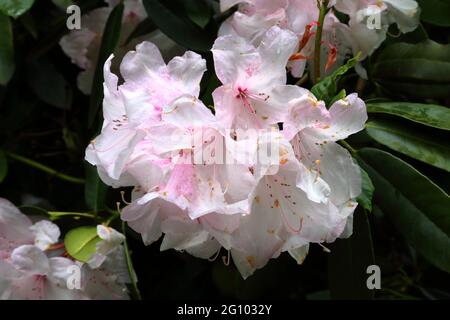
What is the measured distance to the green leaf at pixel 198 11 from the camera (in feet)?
3.13

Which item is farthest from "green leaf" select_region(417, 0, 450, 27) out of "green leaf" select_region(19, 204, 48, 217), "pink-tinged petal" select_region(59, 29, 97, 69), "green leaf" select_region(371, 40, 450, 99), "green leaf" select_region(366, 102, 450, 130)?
"green leaf" select_region(19, 204, 48, 217)

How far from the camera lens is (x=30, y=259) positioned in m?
0.94

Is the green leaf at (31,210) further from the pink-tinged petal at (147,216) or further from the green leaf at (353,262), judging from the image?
the green leaf at (353,262)

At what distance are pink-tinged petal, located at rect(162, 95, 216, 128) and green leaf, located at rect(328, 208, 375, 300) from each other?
12.2 inches

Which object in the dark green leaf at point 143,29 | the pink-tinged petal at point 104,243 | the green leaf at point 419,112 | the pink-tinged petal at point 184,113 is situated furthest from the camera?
the dark green leaf at point 143,29

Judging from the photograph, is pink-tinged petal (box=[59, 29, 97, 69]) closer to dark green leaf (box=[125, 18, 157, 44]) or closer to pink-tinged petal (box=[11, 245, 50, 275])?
dark green leaf (box=[125, 18, 157, 44])

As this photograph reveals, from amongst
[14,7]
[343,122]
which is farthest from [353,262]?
[14,7]

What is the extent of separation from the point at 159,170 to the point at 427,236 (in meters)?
0.34

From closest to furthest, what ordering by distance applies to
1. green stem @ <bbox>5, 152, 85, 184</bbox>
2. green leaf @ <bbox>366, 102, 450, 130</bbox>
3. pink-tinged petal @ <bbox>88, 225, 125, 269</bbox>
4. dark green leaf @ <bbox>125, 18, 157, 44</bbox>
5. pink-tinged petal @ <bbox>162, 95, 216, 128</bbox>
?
pink-tinged petal @ <bbox>162, 95, 216, 128</bbox>
green leaf @ <bbox>366, 102, 450, 130</bbox>
pink-tinged petal @ <bbox>88, 225, 125, 269</bbox>
dark green leaf @ <bbox>125, 18, 157, 44</bbox>
green stem @ <bbox>5, 152, 85, 184</bbox>

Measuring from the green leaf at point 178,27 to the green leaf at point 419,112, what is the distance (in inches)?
10.0

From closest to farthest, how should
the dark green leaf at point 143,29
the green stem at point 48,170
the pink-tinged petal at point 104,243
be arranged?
the pink-tinged petal at point 104,243, the dark green leaf at point 143,29, the green stem at point 48,170

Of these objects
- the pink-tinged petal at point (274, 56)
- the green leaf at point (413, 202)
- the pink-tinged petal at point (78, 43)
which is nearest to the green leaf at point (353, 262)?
the green leaf at point (413, 202)

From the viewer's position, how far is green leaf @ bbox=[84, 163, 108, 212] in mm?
995

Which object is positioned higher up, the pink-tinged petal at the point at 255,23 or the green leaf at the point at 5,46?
the pink-tinged petal at the point at 255,23
